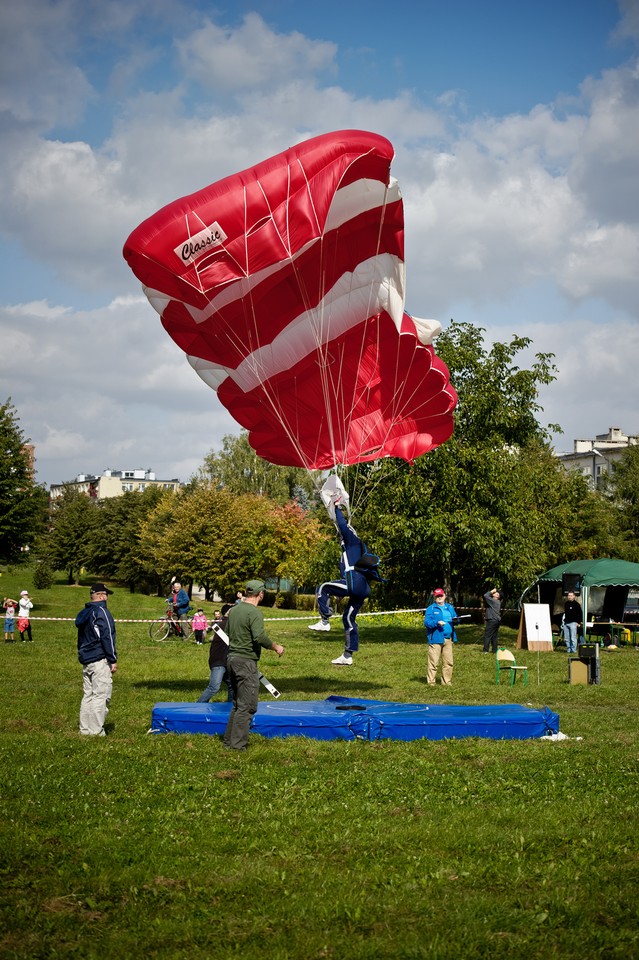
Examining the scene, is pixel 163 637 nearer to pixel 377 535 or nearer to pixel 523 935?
pixel 377 535

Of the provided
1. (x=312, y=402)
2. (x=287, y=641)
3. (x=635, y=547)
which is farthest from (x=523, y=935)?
(x=635, y=547)

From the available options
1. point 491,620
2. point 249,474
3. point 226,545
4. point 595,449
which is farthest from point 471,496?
point 595,449

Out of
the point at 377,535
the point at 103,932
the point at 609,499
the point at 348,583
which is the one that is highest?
the point at 609,499

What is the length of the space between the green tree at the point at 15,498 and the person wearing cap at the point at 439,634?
97.1ft

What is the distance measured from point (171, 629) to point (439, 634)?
1295 centimetres

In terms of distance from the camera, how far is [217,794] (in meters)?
8.22

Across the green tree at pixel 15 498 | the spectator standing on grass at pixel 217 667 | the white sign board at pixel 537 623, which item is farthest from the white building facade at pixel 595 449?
the spectator standing on grass at pixel 217 667

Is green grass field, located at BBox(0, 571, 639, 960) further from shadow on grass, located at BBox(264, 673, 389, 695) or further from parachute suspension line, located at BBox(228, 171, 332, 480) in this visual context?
parachute suspension line, located at BBox(228, 171, 332, 480)

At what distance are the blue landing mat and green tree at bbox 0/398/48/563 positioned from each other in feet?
110

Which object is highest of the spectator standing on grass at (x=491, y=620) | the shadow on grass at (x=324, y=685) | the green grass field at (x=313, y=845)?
the spectator standing on grass at (x=491, y=620)

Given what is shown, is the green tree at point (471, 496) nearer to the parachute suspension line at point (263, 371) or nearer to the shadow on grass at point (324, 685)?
the shadow on grass at point (324, 685)

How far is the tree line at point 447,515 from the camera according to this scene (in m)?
27.9

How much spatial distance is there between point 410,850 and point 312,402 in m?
8.73

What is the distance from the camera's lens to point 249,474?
72.6 metres
